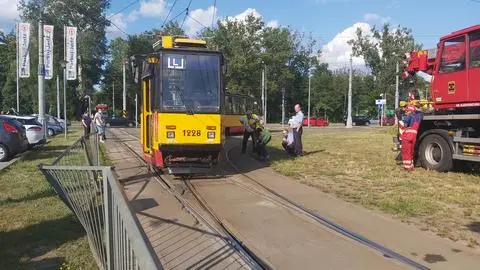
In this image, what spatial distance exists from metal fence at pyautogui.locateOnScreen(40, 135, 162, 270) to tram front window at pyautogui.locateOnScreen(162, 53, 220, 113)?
3401 millimetres

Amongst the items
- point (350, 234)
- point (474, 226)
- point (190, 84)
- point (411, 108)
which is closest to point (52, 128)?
point (190, 84)

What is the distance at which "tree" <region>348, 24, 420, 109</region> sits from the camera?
2938 inches

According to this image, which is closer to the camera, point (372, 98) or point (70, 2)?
point (70, 2)

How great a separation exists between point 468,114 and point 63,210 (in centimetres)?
974

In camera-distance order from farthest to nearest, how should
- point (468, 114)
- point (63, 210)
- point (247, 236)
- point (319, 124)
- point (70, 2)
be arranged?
point (70, 2)
point (319, 124)
point (468, 114)
point (63, 210)
point (247, 236)

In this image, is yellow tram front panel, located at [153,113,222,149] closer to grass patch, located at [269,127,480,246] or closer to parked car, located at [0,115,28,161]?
grass patch, located at [269,127,480,246]

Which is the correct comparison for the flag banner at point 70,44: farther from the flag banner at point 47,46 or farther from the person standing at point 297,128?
the person standing at point 297,128

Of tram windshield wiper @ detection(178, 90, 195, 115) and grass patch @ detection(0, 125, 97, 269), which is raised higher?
tram windshield wiper @ detection(178, 90, 195, 115)

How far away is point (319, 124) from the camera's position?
73.4m

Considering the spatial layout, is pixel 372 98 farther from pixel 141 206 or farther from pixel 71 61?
pixel 141 206

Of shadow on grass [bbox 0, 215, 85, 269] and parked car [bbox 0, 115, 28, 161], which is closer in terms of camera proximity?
shadow on grass [bbox 0, 215, 85, 269]

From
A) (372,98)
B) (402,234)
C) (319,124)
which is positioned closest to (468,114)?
(402,234)

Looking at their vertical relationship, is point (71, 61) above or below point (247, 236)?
above

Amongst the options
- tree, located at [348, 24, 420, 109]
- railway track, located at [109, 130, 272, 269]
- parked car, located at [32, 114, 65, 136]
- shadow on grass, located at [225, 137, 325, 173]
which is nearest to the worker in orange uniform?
shadow on grass, located at [225, 137, 325, 173]
